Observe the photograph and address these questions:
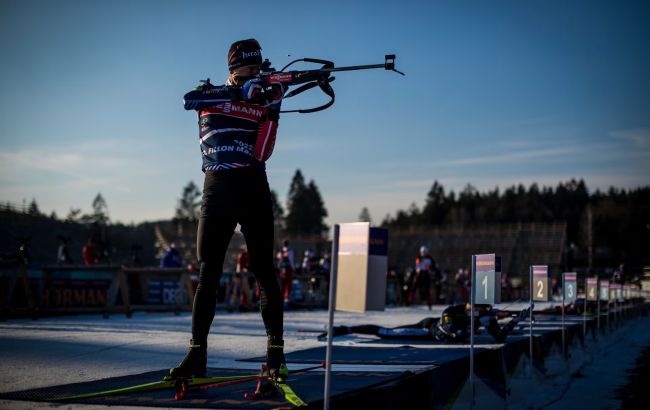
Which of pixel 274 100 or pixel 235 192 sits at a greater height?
pixel 274 100

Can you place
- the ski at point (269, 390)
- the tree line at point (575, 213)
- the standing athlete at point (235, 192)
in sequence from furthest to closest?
1. the tree line at point (575, 213)
2. the standing athlete at point (235, 192)
3. the ski at point (269, 390)

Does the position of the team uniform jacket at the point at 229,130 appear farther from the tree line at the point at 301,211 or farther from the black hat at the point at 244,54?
the tree line at the point at 301,211

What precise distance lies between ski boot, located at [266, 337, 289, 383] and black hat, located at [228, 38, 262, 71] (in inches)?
69.2

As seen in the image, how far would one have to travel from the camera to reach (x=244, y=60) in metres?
4.57

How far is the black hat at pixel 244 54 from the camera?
15.0ft

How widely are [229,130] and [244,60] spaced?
1.65ft

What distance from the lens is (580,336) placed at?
39.2 feet

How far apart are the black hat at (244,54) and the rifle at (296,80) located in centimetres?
9

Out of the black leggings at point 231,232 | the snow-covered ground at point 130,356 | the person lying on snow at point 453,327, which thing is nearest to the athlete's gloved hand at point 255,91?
the black leggings at point 231,232

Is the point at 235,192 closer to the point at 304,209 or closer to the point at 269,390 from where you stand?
the point at 269,390

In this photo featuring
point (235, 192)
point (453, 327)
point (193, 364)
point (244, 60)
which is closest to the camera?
point (193, 364)

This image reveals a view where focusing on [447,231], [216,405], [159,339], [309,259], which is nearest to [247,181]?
[216,405]

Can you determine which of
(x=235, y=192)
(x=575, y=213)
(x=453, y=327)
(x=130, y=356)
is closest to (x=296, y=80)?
(x=235, y=192)

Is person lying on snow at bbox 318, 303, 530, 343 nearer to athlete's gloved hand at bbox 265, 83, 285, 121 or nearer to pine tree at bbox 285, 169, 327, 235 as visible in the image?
athlete's gloved hand at bbox 265, 83, 285, 121
